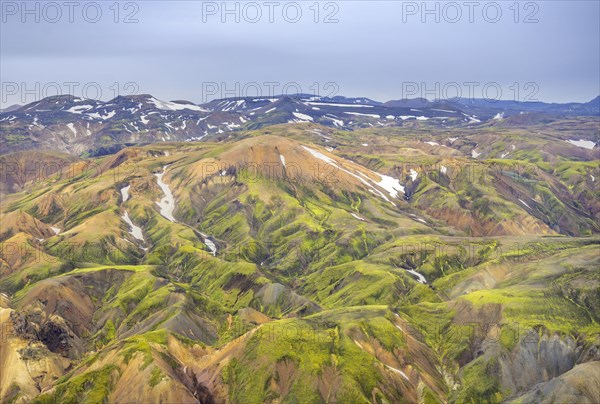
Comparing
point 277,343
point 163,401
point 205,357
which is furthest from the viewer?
point 205,357

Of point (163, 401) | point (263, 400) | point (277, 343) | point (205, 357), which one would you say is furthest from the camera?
point (205, 357)

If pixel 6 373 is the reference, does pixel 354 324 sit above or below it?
above

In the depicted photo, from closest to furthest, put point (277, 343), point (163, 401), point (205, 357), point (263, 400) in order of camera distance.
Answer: point (163, 401) → point (263, 400) → point (277, 343) → point (205, 357)

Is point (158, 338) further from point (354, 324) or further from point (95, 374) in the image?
point (354, 324)

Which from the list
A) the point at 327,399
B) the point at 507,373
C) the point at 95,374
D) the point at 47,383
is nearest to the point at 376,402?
the point at 327,399

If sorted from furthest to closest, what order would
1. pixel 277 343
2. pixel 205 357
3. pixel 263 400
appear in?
pixel 205 357
pixel 277 343
pixel 263 400

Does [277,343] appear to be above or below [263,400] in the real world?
above

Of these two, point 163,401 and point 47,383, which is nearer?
point 163,401

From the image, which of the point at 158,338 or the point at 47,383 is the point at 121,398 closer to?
the point at 158,338

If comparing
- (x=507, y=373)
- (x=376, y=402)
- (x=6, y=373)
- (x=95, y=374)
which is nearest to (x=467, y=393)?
(x=507, y=373)
